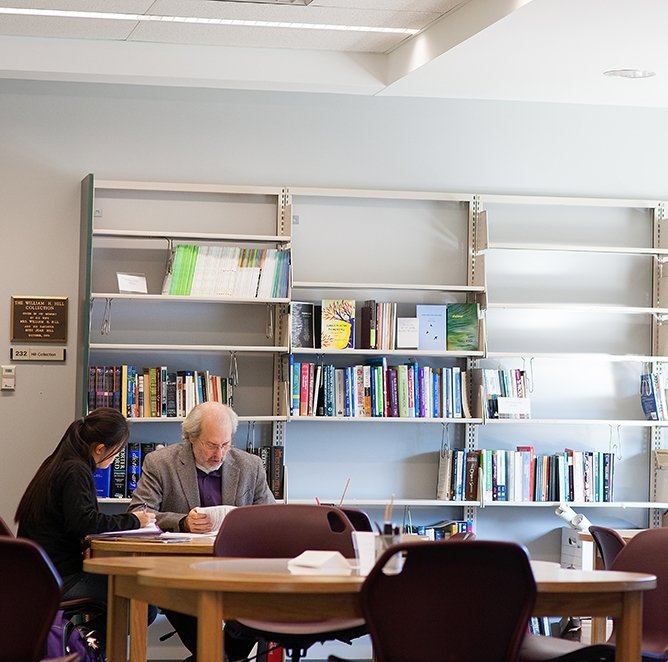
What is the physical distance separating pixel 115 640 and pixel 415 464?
3.19 meters

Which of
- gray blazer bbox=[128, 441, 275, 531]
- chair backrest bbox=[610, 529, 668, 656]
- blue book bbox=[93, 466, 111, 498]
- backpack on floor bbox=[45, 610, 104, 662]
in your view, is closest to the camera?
chair backrest bbox=[610, 529, 668, 656]

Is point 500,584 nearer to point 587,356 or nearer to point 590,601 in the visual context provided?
point 590,601

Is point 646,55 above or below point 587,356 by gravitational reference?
above

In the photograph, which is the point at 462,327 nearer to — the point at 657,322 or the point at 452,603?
the point at 657,322

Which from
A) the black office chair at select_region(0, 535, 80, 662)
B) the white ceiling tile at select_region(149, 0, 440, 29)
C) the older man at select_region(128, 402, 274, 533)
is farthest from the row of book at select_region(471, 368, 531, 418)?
the black office chair at select_region(0, 535, 80, 662)

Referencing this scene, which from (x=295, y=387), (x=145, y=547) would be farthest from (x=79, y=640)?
(x=295, y=387)

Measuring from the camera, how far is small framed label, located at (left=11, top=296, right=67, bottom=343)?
6.53 m

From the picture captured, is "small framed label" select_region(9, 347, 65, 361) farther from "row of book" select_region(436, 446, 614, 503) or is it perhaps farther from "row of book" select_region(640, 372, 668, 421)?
"row of book" select_region(640, 372, 668, 421)

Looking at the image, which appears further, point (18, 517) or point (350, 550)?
point (18, 517)

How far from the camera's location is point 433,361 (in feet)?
22.6

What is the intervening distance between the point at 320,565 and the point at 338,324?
126 inches

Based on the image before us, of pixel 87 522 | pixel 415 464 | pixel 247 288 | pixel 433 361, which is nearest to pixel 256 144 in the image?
pixel 247 288

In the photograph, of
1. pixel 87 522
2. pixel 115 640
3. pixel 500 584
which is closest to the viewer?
pixel 500 584

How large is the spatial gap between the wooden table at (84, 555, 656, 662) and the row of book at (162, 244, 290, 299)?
2.94 meters
